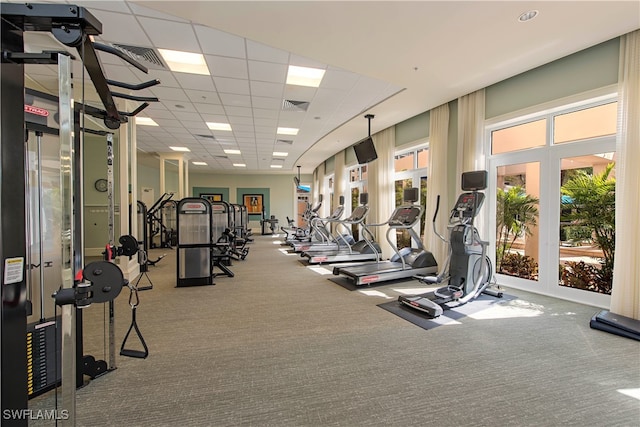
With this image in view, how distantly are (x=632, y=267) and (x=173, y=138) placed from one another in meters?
10.2

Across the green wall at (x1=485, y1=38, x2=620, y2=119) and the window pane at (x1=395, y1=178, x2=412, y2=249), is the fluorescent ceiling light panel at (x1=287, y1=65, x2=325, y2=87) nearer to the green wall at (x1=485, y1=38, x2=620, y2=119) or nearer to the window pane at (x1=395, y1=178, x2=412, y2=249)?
the green wall at (x1=485, y1=38, x2=620, y2=119)

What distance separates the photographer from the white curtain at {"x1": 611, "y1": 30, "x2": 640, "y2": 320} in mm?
3336

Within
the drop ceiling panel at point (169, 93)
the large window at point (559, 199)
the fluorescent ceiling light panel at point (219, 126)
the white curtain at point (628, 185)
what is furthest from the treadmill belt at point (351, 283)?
the fluorescent ceiling light panel at point (219, 126)

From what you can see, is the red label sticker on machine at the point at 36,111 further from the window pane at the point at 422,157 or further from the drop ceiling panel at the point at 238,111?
the window pane at the point at 422,157

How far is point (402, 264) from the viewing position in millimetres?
5539

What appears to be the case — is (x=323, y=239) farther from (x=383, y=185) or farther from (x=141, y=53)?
(x=141, y=53)

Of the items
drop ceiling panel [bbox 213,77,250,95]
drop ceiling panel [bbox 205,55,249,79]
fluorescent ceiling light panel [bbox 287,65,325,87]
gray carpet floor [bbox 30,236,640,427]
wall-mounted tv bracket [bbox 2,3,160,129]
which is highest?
fluorescent ceiling light panel [bbox 287,65,325,87]

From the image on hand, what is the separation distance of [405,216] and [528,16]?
314 centimetres

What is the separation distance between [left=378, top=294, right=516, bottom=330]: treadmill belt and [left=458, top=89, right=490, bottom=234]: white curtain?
1404mm

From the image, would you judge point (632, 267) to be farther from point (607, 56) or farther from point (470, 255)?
point (607, 56)

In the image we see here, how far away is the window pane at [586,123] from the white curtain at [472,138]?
1.08 meters

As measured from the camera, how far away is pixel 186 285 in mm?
5082

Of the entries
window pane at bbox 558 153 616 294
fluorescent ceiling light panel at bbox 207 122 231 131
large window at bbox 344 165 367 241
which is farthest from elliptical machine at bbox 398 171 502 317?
fluorescent ceiling light panel at bbox 207 122 231 131

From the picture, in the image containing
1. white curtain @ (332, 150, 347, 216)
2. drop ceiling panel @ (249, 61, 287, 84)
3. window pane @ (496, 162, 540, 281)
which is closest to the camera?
drop ceiling panel @ (249, 61, 287, 84)
